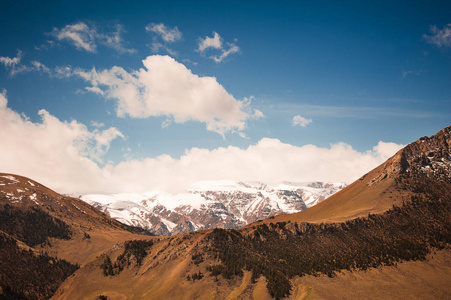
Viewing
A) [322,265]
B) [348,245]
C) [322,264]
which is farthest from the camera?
[348,245]

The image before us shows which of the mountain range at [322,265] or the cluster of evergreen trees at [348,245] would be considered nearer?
the mountain range at [322,265]

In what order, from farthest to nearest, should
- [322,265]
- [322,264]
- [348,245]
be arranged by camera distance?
[348,245], [322,264], [322,265]

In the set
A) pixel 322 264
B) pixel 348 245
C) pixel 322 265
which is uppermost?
pixel 348 245

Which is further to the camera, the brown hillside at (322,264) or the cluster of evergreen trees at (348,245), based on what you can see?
the cluster of evergreen trees at (348,245)

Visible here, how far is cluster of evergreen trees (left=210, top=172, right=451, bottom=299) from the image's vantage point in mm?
153500

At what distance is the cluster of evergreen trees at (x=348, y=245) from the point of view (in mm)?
153500

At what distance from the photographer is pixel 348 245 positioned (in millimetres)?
173375

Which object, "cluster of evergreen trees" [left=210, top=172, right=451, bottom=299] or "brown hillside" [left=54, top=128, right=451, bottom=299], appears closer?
"brown hillside" [left=54, top=128, right=451, bottom=299]

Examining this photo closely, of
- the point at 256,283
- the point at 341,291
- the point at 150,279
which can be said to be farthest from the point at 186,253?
the point at 341,291

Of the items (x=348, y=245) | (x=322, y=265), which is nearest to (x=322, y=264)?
(x=322, y=265)

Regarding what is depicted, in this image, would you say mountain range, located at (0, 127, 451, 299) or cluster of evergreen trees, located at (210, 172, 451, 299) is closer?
mountain range, located at (0, 127, 451, 299)

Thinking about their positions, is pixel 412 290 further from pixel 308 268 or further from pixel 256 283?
pixel 256 283

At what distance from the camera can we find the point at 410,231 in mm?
169750

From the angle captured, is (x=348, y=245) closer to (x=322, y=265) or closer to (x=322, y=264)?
(x=322, y=264)
